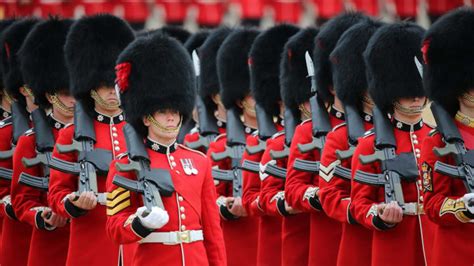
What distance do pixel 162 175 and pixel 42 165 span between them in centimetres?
167

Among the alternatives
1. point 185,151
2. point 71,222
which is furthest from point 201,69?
point 185,151

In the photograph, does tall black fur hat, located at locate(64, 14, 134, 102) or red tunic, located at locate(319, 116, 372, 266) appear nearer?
red tunic, located at locate(319, 116, 372, 266)

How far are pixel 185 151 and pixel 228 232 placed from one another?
7.57 ft

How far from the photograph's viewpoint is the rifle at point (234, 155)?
878 centimetres

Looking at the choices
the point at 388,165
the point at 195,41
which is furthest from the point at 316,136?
the point at 195,41

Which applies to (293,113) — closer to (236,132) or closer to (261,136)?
(261,136)

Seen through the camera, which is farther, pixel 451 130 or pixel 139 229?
pixel 451 130

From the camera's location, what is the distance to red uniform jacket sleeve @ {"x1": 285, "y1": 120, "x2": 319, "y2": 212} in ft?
24.9

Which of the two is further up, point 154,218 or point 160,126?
point 160,126

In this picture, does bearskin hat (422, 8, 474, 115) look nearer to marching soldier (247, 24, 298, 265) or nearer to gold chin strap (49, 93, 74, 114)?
marching soldier (247, 24, 298, 265)

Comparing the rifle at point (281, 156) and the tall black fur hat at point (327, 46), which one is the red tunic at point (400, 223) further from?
the rifle at point (281, 156)

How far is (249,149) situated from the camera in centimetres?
862

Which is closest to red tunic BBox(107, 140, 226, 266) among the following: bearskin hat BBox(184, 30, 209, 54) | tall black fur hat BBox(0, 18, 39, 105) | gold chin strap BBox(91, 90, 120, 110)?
gold chin strap BBox(91, 90, 120, 110)

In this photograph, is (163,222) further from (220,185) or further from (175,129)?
(220,185)
